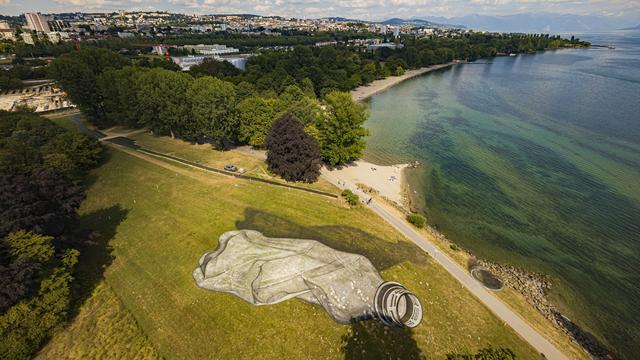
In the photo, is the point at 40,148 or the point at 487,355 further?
the point at 40,148

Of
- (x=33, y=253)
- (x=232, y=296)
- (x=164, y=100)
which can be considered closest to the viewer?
(x=33, y=253)

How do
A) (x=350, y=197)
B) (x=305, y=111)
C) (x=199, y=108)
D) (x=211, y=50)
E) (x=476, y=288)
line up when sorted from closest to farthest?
(x=476, y=288)
(x=350, y=197)
(x=199, y=108)
(x=305, y=111)
(x=211, y=50)

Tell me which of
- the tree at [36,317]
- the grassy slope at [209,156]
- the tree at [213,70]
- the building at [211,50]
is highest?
the building at [211,50]

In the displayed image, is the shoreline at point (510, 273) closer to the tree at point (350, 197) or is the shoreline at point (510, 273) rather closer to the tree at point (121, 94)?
the tree at point (350, 197)

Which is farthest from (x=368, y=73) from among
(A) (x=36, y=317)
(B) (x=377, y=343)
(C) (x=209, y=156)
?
(A) (x=36, y=317)

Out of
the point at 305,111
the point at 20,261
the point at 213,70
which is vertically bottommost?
the point at 20,261

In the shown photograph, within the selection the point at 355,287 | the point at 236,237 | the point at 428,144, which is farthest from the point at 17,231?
the point at 428,144

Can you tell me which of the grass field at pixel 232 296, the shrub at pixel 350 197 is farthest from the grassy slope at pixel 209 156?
the grass field at pixel 232 296

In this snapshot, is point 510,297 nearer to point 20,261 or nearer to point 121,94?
point 20,261
